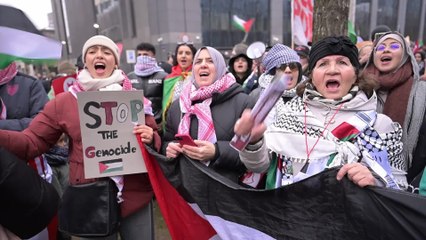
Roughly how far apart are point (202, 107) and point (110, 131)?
648 mm

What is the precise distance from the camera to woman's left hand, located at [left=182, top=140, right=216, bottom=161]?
194 cm

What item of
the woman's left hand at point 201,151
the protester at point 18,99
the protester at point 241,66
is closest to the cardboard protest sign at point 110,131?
the woman's left hand at point 201,151

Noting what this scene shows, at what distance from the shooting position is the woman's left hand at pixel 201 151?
6.38ft

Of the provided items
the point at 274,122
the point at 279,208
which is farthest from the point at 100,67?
the point at 279,208

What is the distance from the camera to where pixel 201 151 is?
6.36 ft

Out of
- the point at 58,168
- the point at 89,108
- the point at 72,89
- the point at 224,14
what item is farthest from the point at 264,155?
the point at 224,14

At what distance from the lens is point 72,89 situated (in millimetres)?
2221

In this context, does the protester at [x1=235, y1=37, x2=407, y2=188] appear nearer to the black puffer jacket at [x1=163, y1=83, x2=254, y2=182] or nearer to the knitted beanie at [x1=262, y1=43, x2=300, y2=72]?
the black puffer jacket at [x1=163, y1=83, x2=254, y2=182]

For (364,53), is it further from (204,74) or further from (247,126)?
(247,126)

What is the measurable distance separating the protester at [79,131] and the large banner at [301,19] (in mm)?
2956

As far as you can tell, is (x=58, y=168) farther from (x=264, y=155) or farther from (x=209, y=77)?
(x=264, y=155)

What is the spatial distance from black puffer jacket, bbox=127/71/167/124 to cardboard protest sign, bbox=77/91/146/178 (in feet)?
7.00

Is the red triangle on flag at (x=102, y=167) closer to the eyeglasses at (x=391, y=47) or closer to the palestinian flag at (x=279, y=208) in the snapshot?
the palestinian flag at (x=279, y=208)

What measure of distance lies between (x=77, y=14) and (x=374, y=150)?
46708 mm
